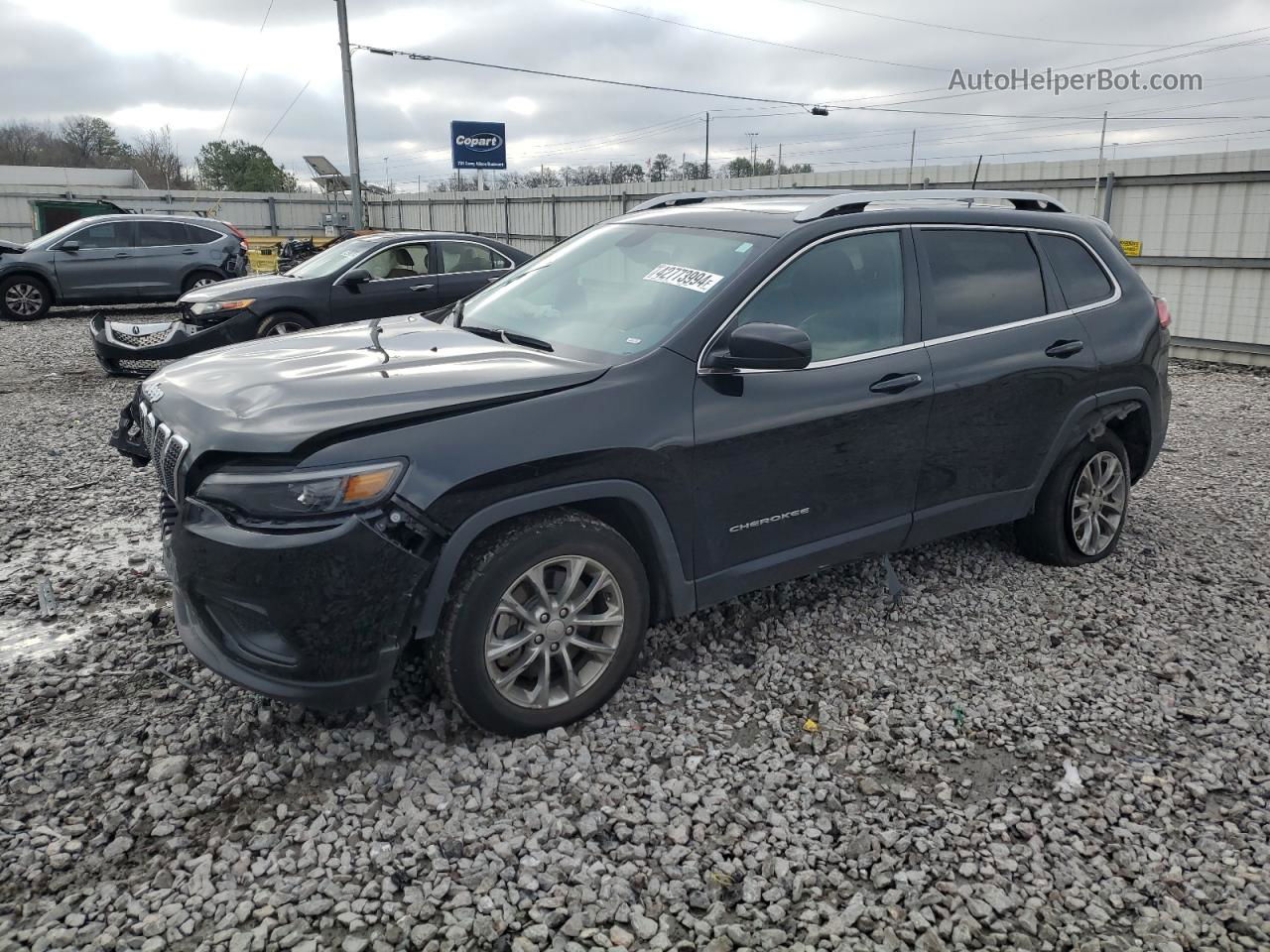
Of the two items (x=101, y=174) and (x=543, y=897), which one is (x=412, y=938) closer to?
(x=543, y=897)

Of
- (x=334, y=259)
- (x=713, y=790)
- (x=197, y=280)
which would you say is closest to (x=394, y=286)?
(x=334, y=259)

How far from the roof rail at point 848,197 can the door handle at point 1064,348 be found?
2.29 feet

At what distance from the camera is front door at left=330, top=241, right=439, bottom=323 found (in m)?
10.4

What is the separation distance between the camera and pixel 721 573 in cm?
355

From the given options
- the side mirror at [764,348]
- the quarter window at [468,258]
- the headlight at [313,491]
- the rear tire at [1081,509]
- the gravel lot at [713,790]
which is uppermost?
the quarter window at [468,258]

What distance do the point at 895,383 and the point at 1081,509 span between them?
166 centimetres

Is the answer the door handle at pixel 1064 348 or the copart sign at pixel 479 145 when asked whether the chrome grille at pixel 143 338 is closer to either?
the door handle at pixel 1064 348

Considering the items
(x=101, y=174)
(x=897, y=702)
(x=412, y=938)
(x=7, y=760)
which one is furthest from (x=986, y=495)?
(x=101, y=174)

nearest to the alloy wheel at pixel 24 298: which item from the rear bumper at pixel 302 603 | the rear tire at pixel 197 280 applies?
the rear tire at pixel 197 280

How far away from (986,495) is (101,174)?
57962mm

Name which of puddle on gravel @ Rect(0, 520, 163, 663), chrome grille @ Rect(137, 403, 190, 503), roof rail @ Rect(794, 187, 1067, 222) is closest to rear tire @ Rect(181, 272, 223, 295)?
puddle on gravel @ Rect(0, 520, 163, 663)

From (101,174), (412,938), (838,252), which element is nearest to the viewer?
(412,938)

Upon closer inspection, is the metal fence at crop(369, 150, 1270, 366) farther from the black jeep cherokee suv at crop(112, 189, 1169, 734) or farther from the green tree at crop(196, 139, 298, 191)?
the green tree at crop(196, 139, 298, 191)

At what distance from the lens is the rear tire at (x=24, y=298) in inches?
588
